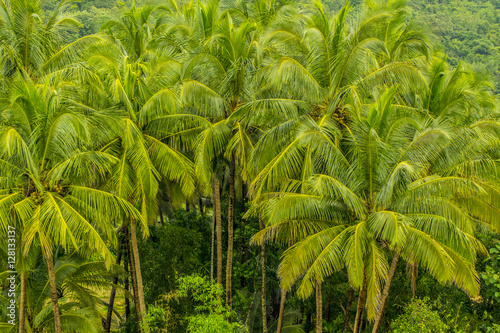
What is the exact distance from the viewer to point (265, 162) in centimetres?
1220

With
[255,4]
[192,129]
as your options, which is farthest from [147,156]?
[255,4]

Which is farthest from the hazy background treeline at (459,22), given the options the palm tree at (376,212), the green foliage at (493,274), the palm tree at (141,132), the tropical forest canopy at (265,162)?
the green foliage at (493,274)

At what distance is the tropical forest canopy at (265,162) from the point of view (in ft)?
31.5

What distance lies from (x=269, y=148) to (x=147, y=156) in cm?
358

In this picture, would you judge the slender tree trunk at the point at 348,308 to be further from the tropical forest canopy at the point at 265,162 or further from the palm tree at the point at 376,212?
the palm tree at the point at 376,212

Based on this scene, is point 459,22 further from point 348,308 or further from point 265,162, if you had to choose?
point 265,162

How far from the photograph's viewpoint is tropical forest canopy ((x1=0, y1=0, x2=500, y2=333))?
378 inches

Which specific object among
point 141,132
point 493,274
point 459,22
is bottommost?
point 493,274

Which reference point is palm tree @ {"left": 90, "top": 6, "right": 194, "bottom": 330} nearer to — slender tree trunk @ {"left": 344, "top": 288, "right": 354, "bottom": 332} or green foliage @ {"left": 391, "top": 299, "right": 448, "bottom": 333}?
slender tree trunk @ {"left": 344, "top": 288, "right": 354, "bottom": 332}

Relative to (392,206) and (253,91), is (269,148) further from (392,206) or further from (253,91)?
(392,206)

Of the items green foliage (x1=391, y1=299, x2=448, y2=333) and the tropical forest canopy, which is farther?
green foliage (x1=391, y1=299, x2=448, y2=333)

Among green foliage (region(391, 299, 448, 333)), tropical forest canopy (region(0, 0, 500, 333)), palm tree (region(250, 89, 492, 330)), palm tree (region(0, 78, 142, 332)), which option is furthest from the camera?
green foliage (region(391, 299, 448, 333))

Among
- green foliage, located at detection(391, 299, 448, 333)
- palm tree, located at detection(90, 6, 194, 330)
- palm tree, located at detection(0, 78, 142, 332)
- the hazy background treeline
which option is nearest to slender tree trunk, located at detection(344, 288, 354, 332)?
green foliage, located at detection(391, 299, 448, 333)

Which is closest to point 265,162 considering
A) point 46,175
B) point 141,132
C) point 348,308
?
point 141,132
